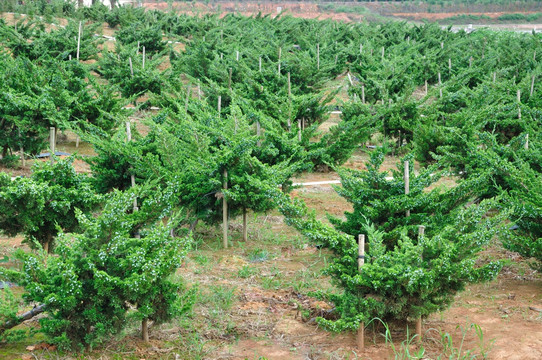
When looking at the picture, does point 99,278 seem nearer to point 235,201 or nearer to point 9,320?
point 9,320

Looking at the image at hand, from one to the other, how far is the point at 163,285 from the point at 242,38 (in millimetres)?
24139

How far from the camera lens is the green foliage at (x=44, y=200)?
7.17 m

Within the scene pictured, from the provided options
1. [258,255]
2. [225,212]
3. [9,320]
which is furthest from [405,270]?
[225,212]

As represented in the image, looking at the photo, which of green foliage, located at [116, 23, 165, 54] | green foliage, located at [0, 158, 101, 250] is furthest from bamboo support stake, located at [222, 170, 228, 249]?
green foliage, located at [116, 23, 165, 54]

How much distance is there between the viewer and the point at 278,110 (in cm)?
1316

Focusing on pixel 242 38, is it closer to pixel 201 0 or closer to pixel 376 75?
pixel 376 75

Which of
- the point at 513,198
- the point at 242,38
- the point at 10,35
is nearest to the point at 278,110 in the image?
the point at 513,198

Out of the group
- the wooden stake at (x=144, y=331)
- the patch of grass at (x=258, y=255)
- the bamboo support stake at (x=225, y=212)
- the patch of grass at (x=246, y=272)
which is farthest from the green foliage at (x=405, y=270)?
the bamboo support stake at (x=225, y=212)

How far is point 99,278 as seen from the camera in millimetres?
5703

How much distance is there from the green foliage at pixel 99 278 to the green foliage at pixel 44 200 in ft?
4.31

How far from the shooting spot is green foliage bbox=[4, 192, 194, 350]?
5711 mm

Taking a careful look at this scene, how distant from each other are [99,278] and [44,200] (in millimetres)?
1990

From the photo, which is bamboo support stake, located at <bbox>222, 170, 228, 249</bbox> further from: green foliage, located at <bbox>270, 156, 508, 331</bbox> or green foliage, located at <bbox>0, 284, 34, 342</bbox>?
green foliage, located at <bbox>0, 284, 34, 342</bbox>

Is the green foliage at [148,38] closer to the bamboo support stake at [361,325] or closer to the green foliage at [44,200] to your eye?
the green foliage at [44,200]
